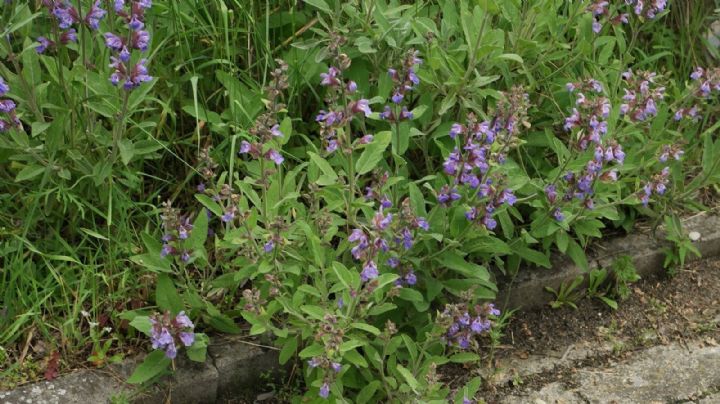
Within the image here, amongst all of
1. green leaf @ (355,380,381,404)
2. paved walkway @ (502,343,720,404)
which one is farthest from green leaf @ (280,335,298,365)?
paved walkway @ (502,343,720,404)

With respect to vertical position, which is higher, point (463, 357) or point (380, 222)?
point (380, 222)

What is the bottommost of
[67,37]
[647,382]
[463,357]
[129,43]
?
[647,382]

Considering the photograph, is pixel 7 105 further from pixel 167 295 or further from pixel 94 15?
pixel 167 295

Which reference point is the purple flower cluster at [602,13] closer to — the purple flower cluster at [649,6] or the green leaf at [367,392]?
the purple flower cluster at [649,6]

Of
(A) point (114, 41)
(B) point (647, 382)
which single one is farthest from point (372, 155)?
(B) point (647, 382)

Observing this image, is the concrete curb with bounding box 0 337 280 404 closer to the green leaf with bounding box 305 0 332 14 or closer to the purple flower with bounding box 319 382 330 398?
the purple flower with bounding box 319 382 330 398

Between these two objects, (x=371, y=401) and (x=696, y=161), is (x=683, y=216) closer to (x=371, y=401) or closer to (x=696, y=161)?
(x=696, y=161)
